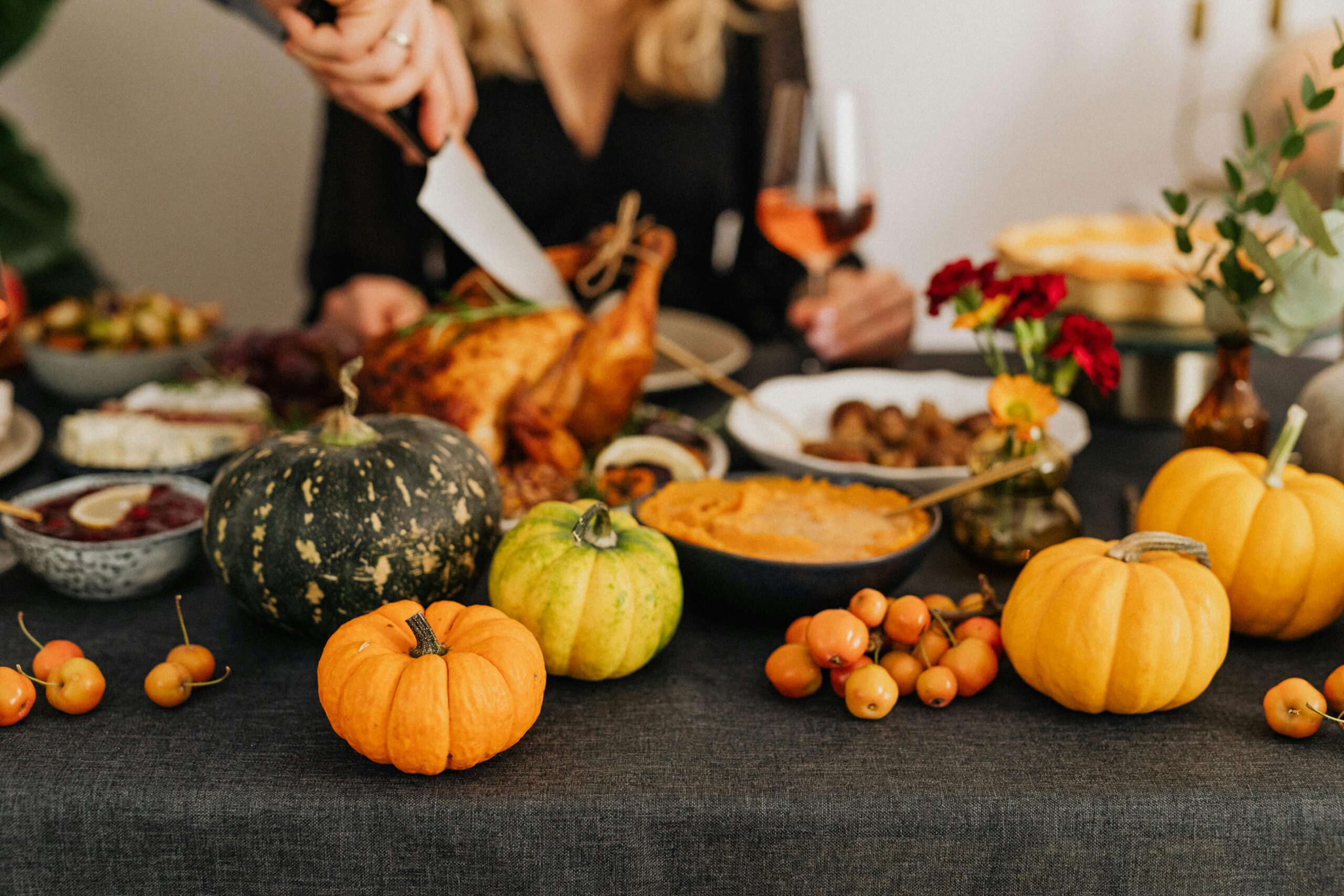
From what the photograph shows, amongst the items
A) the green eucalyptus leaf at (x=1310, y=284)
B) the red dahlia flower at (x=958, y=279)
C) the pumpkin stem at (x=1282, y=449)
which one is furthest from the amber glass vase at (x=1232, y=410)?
the red dahlia flower at (x=958, y=279)

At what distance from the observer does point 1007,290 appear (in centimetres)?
107

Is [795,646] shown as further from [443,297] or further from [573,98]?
[573,98]

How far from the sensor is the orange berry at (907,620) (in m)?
0.91

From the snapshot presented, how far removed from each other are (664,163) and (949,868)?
7.23ft

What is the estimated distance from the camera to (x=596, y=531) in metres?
0.92

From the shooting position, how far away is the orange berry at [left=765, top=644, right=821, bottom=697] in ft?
2.91

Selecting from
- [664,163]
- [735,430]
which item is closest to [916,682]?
[735,430]

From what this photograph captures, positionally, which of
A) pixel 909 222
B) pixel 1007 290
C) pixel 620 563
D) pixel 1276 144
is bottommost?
pixel 909 222

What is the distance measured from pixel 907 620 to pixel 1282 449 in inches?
15.8

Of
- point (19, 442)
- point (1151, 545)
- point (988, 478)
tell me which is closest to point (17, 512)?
point (19, 442)

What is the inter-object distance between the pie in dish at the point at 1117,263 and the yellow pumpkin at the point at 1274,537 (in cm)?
→ 37

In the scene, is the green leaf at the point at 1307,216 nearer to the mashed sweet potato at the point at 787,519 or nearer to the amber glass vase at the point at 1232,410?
the amber glass vase at the point at 1232,410

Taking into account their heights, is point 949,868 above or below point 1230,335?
below

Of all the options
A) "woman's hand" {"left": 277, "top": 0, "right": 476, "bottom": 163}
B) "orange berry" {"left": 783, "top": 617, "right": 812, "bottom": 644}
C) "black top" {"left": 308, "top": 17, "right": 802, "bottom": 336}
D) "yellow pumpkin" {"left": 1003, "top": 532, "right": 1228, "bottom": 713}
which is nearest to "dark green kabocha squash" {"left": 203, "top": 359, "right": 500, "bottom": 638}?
"orange berry" {"left": 783, "top": 617, "right": 812, "bottom": 644}
